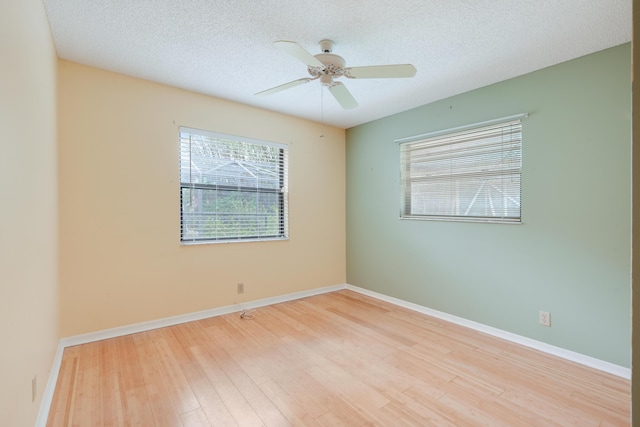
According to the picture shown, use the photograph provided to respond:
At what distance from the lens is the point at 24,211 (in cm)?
144

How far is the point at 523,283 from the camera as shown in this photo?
2.75 meters

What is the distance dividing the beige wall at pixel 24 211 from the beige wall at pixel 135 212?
52 centimetres

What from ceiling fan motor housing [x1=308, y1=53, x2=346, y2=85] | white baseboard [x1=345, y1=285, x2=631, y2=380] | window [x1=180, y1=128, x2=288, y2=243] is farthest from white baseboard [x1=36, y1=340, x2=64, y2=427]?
white baseboard [x1=345, y1=285, x2=631, y2=380]

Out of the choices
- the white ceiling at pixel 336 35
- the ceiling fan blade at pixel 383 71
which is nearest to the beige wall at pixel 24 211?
the white ceiling at pixel 336 35

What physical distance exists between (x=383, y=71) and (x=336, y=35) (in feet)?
1.51

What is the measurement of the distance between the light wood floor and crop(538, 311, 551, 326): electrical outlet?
0.26 metres

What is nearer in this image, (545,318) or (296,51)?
(296,51)

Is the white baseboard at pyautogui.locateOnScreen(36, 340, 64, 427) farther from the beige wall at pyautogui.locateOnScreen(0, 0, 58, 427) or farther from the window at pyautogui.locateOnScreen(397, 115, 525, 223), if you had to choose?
the window at pyautogui.locateOnScreen(397, 115, 525, 223)

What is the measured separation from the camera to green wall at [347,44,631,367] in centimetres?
225

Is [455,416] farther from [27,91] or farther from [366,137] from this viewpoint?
[366,137]

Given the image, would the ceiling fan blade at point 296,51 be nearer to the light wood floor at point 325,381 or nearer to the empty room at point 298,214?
the empty room at point 298,214

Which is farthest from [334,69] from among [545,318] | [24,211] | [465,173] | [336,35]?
[545,318]

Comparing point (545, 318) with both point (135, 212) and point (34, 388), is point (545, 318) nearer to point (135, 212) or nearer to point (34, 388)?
point (34, 388)

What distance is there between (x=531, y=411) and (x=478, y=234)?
1.64 m
